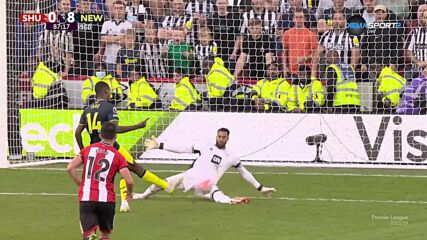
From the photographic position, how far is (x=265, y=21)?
2322cm

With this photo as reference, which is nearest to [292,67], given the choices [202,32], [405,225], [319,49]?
[319,49]

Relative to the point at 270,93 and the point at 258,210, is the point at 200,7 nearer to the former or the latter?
the point at 270,93

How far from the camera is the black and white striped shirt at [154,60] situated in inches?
897

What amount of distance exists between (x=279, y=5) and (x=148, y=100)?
3.62 meters

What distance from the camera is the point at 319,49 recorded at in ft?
74.3

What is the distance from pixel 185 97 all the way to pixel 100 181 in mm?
11457

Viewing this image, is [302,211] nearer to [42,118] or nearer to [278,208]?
[278,208]

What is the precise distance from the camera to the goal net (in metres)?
21.5

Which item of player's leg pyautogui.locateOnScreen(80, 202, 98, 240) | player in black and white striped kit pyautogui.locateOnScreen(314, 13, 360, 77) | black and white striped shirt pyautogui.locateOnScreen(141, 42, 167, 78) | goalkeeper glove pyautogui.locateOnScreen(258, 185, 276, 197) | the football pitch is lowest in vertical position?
the football pitch

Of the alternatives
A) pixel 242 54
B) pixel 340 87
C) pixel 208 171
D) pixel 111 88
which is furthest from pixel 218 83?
pixel 208 171

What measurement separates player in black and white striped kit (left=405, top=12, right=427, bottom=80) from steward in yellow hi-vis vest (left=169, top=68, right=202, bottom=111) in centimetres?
438

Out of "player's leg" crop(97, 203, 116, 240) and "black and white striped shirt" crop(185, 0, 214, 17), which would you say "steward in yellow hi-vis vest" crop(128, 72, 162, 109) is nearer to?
"black and white striped shirt" crop(185, 0, 214, 17)

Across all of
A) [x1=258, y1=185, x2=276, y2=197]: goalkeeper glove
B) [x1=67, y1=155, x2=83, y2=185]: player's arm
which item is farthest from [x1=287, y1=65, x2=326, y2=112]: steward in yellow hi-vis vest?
[x1=67, y1=155, x2=83, y2=185]: player's arm

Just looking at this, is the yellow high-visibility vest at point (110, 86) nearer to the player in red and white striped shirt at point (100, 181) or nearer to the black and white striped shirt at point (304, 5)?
the black and white striped shirt at point (304, 5)
